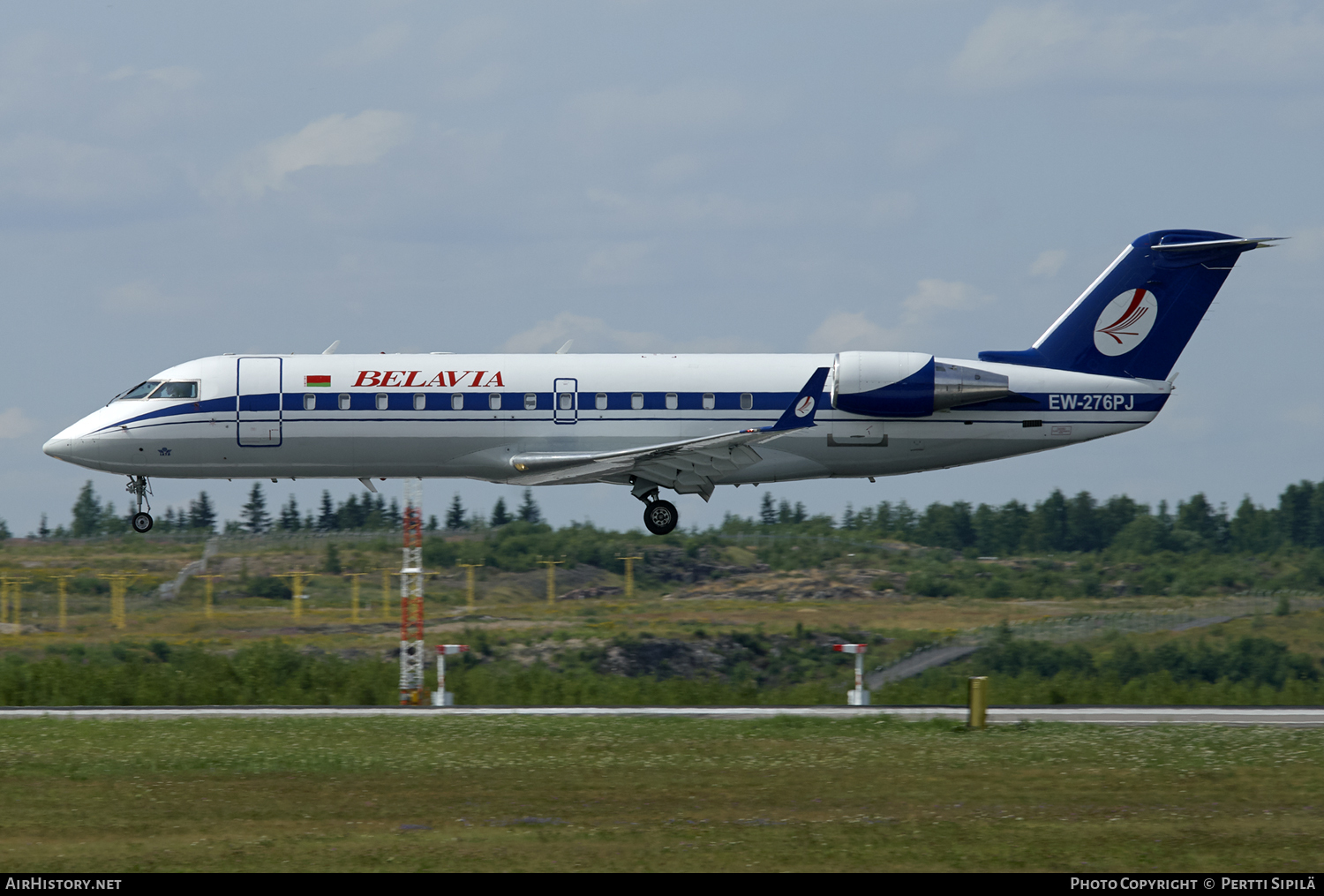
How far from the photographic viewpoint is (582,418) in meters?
29.5

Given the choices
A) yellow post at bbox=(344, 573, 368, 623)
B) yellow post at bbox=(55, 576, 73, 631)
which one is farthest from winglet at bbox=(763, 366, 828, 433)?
yellow post at bbox=(55, 576, 73, 631)

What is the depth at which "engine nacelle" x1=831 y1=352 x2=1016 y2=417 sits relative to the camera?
98.2ft

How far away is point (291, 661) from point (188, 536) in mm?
12772

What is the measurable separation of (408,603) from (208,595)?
8.38 m

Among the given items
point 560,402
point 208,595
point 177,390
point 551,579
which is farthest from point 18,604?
point 560,402

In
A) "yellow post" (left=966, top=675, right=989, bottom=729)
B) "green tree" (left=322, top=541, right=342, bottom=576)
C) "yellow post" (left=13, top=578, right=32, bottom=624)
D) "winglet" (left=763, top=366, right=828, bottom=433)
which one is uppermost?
"winglet" (left=763, top=366, right=828, bottom=433)

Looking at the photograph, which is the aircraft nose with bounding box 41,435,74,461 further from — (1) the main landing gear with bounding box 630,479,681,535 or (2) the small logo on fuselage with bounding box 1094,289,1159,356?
(2) the small logo on fuselage with bounding box 1094,289,1159,356

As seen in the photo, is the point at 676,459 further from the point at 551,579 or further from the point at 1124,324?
the point at 551,579

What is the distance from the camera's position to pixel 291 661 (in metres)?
31.7

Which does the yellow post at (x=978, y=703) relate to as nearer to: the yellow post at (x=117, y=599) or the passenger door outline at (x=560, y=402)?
the passenger door outline at (x=560, y=402)

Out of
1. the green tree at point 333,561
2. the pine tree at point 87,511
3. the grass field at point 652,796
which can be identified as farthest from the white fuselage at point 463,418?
the pine tree at point 87,511

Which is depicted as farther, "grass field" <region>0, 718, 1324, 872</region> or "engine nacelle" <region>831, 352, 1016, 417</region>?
"engine nacelle" <region>831, 352, 1016, 417</region>

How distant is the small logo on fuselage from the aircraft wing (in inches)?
268
